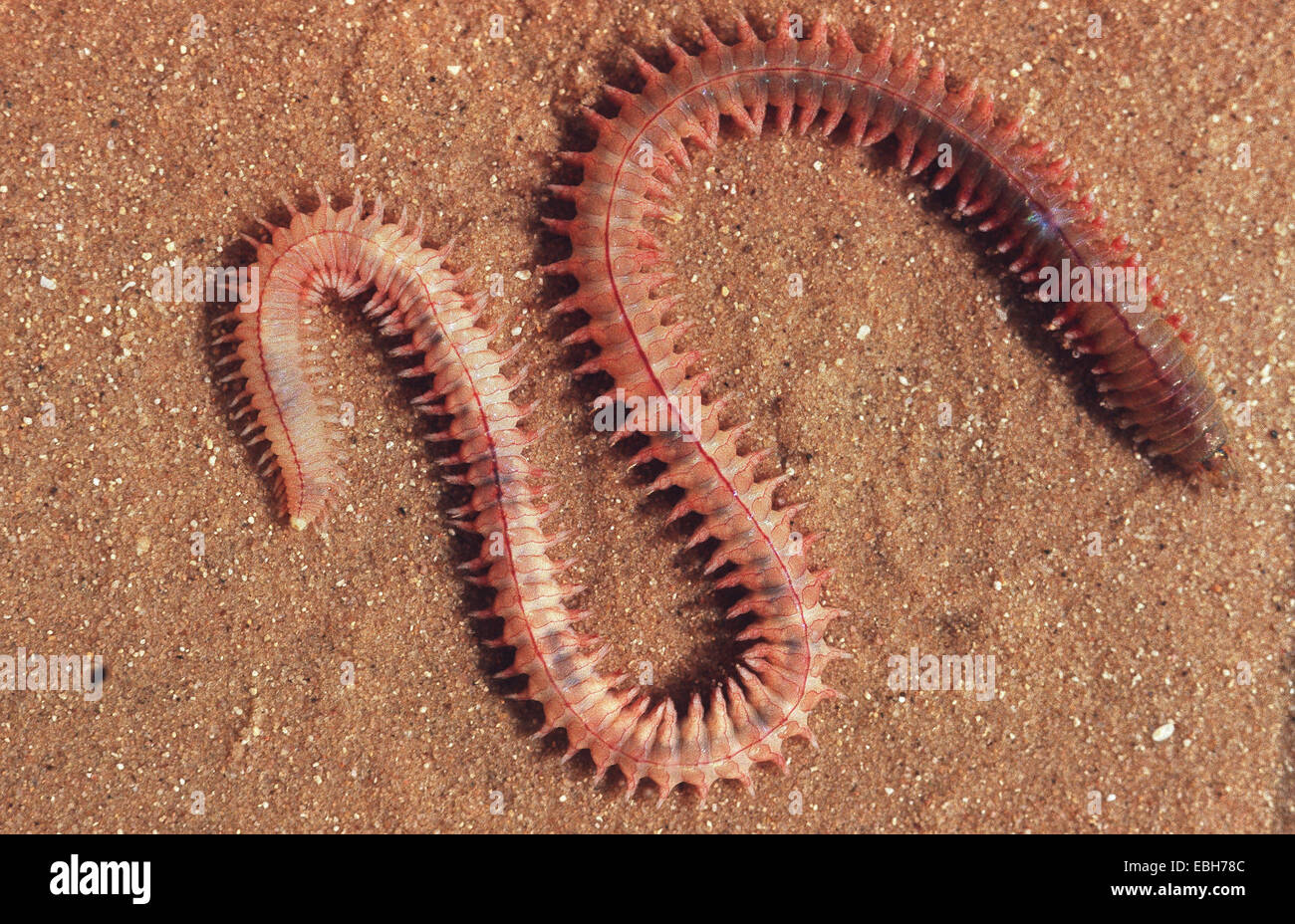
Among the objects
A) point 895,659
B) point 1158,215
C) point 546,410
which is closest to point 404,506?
point 546,410
